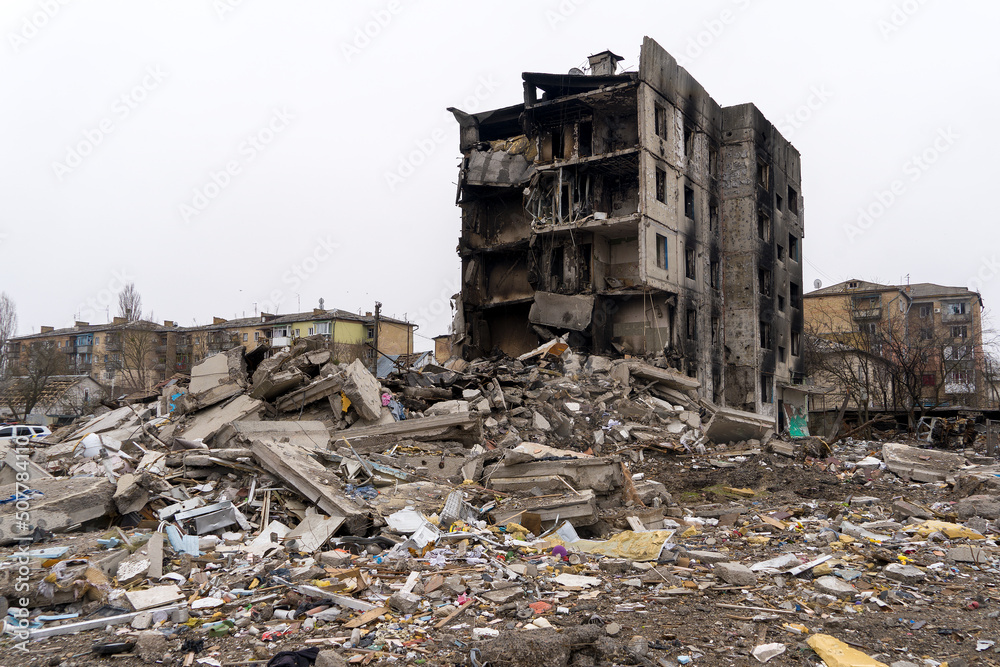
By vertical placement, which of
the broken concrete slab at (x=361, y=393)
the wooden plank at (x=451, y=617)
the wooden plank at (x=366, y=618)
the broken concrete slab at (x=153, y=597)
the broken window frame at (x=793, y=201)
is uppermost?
the broken window frame at (x=793, y=201)

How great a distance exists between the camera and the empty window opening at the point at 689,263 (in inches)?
1035

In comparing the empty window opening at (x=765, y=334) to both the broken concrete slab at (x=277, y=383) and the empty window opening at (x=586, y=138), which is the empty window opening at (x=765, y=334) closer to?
the empty window opening at (x=586, y=138)

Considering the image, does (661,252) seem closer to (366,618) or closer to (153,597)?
(366,618)

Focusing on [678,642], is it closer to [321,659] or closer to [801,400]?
[321,659]

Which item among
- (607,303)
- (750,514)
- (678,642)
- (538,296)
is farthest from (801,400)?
(678,642)

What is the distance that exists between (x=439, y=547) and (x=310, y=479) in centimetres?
197

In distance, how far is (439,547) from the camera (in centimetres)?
702

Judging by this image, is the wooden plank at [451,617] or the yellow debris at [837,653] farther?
the wooden plank at [451,617]

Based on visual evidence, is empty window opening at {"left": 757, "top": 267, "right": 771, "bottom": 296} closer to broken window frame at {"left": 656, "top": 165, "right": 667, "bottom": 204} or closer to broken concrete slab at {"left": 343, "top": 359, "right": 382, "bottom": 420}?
broken window frame at {"left": 656, "top": 165, "right": 667, "bottom": 204}

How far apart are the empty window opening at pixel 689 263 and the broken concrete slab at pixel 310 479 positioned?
800 inches

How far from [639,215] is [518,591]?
19049mm

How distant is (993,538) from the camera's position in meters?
7.69

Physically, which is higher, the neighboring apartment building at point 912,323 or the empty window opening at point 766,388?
the neighboring apartment building at point 912,323

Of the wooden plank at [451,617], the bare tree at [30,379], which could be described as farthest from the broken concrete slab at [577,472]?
the bare tree at [30,379]
